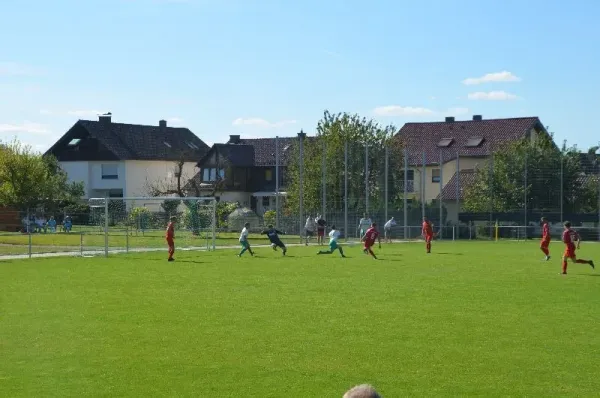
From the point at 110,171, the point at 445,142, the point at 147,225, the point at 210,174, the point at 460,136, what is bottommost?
the point at 147,225

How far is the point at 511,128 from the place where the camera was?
79625 mm

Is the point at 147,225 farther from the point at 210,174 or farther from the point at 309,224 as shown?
the point at 210,174

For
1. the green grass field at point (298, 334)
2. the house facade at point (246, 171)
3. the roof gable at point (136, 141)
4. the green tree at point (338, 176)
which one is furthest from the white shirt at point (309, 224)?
the roof gable at point (136, 141)

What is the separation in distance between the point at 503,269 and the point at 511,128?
2047 inches

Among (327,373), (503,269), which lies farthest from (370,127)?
(327,373)

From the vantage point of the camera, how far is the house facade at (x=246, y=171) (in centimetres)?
8688

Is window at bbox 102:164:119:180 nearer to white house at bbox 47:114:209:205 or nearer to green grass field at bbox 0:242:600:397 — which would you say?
white house at bbox 47:114:209:205

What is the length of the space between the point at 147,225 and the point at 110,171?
43379 millimetres

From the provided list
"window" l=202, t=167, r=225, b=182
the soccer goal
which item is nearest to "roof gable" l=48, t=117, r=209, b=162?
"window" l=202, t=167, r=225, b=182

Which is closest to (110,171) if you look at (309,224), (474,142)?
(474,142)

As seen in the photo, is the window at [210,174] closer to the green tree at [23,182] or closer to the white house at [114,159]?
the white house at [114,159]

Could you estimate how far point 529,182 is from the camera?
59375 mm

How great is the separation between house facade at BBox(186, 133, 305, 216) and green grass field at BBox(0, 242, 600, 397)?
59.2m

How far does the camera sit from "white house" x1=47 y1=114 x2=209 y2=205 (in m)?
88.9
